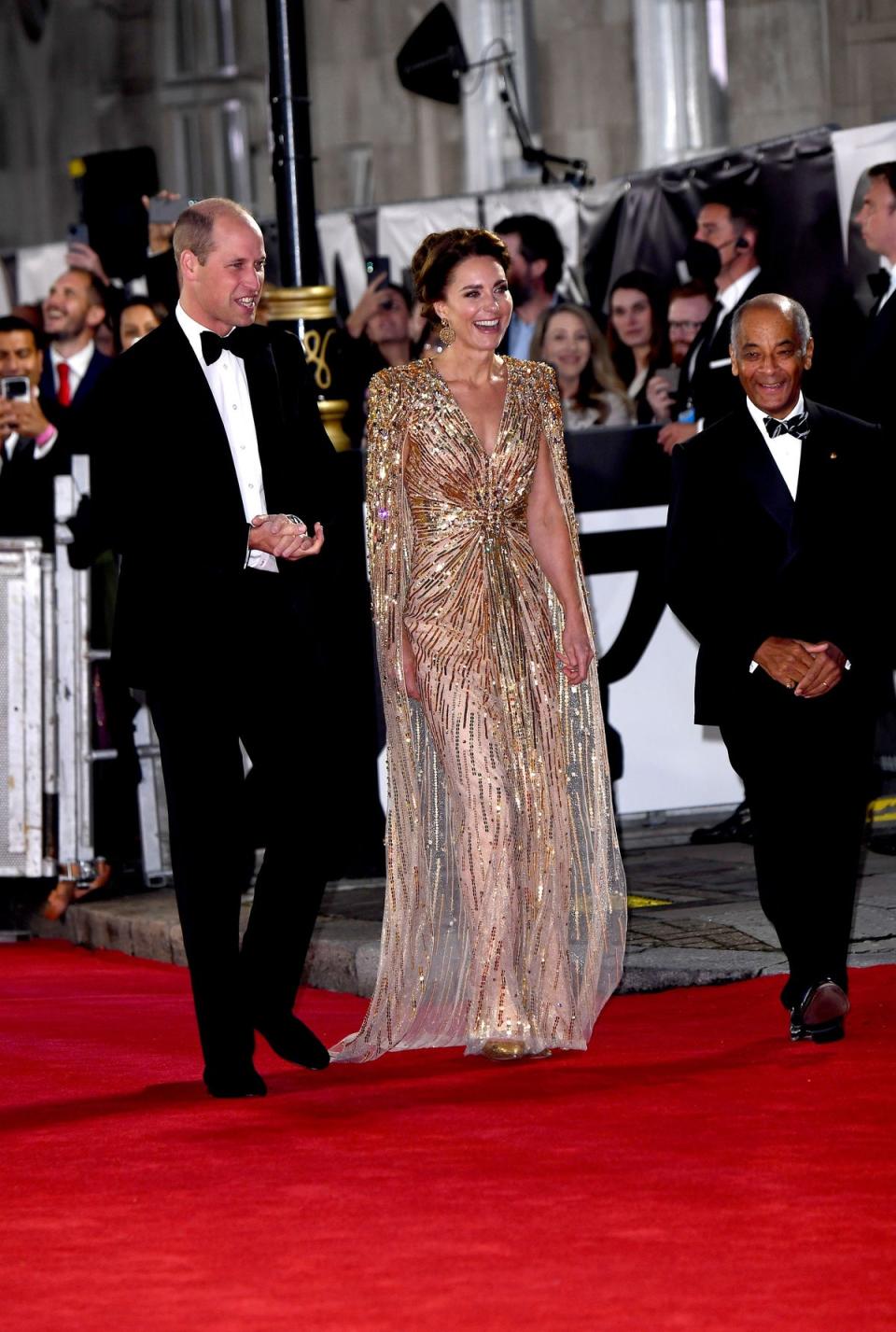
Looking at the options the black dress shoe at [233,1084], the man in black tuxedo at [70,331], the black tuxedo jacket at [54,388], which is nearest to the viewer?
the black dress shoe at [233,1084]

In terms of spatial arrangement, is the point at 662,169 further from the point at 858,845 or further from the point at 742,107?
the point at 742,107

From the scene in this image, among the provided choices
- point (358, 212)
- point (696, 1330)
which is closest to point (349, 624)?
point (696, 1330)

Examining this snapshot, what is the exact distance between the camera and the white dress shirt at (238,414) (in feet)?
18.1

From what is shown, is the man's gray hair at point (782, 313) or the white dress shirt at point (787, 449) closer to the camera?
the man's gray hair at point (782, 313)

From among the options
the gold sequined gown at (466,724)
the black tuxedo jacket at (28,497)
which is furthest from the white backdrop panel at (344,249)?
the gold sequined gown at (466,724)

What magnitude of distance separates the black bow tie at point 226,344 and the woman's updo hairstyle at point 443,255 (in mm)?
609

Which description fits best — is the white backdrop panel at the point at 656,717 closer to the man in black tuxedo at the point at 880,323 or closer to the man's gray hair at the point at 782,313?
A: the man in black tuxedo at the point at 880,323

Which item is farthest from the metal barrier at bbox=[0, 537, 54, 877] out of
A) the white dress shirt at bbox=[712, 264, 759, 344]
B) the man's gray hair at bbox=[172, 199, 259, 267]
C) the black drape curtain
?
the man's gray hair at bbox=[172, 199, 259, 267]

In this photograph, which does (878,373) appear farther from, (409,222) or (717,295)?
(409,222)

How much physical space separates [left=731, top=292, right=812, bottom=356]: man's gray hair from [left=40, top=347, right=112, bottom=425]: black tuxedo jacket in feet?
15.0

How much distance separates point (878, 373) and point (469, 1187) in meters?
4.54

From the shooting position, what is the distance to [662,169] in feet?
41.3

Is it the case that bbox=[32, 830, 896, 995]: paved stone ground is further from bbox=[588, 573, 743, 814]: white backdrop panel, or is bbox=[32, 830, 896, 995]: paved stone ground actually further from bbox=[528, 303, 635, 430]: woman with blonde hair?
bbox=[528, 303, 635, 430]: woman with blonde hair

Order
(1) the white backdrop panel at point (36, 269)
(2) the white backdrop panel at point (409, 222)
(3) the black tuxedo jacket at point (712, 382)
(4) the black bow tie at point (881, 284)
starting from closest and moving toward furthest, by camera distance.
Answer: (4) the black bow tie at point (881, 284), (3) the black tuxedo jacket at point (712, 382), (2) the white backdrop panel at point (409, 222), (1) the white backdrop panel at point (36, 269)
